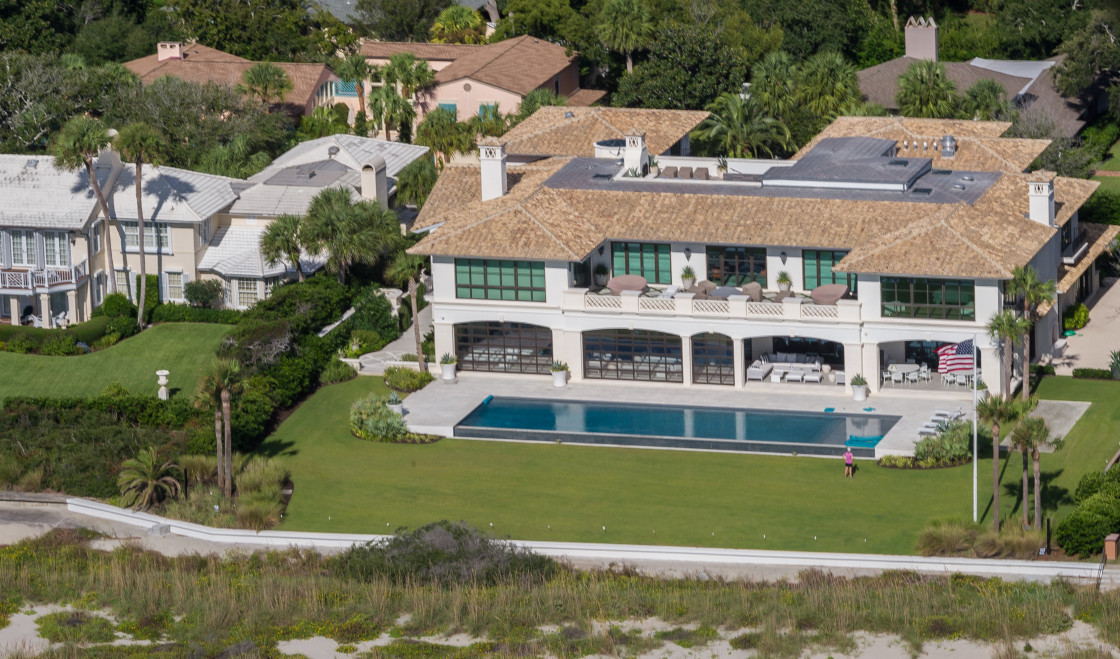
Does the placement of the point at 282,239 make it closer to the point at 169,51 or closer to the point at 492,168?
the point at 492,168

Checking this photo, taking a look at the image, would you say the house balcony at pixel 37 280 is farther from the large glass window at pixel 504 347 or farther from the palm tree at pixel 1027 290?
the palm tree at pixel 1027 290

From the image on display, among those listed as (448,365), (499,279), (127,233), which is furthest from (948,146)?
(127,233)

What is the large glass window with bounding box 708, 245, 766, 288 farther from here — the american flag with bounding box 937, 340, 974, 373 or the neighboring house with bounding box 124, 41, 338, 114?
the neighboring house with bounding box 124, 41, 338, 114

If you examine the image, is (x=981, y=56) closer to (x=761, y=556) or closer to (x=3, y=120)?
(x=3, y=120)

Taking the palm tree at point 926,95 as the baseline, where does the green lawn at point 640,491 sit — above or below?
below

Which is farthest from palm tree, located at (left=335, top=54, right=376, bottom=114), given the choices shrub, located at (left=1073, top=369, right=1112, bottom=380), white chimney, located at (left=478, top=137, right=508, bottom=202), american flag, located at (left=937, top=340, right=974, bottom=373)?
shrub, located at (left=1073, top=369, right=1112, bottom=380)

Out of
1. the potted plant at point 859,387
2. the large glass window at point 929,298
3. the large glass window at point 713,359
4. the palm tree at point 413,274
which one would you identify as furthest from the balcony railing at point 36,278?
the large glass window at point 929,298
